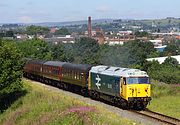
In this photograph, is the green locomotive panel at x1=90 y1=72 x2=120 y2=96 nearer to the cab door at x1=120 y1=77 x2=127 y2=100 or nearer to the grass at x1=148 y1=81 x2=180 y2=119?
the cab door at x1=120 y1=77 x2=127 y2=100

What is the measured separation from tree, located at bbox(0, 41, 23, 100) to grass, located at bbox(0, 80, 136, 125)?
1535 millimetres

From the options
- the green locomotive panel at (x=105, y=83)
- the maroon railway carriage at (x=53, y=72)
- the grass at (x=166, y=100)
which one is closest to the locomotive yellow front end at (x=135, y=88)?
the green locomotive panel at (x=105, y=83)

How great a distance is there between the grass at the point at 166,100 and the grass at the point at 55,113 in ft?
15.1

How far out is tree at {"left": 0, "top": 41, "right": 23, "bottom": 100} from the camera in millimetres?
41750

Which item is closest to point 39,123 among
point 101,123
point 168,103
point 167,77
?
point 101,123

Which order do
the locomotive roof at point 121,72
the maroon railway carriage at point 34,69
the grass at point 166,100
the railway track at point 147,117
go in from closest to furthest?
the railway track at point 147,117 < the grass at point 166,100 < the locomotive roof at point 121,72 < the maroon railway carriage at point 34,69

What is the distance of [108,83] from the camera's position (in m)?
33.0

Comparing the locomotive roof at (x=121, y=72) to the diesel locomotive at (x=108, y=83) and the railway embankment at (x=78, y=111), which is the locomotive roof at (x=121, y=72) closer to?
the diesel locomotive at (x=108, y=83)

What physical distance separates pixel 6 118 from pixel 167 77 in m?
36.5

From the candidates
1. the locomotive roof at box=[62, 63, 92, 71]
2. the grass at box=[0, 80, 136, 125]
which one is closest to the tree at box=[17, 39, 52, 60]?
the locomotive roof at box=[62, 63, 92, 71]

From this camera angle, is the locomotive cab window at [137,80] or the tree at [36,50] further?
the tree at [36,50]

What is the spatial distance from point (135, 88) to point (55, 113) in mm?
5925

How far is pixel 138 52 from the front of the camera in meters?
97.3

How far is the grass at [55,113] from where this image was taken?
77.0ft
